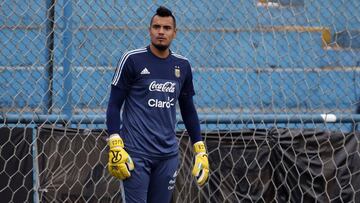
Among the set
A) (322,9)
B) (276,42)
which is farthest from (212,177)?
(322,9)

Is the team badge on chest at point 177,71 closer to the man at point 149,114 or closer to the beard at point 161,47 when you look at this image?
the man at point 149,114

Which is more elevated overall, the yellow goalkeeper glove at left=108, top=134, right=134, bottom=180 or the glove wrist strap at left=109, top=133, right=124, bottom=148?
the glove wrist strap at left=109, top=133, right=124, bottom=148

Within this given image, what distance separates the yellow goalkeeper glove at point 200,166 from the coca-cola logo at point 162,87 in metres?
0.41

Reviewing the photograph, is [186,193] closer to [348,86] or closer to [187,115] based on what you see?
[187,115]

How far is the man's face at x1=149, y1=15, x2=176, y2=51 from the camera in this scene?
3.88 m

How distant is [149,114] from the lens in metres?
3.88

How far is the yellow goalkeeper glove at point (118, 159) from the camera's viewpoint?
371cm

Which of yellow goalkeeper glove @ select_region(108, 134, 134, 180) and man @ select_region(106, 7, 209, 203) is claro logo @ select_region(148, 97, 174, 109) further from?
yellow goalkeeper glove @ select_region(108, 134, 134, 180)

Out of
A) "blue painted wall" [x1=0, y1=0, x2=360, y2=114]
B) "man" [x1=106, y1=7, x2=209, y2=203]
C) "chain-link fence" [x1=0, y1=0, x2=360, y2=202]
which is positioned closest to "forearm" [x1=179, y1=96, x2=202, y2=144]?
"man" [x1=106, y1=7, x2=209, y2=203]

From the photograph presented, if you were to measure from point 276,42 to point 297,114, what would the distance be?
702 millimetres

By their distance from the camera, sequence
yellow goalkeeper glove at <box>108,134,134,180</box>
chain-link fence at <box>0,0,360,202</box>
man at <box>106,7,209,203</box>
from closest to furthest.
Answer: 1. yellow goalkeeper glove at <box>108,134,134,180</box>
2. man at <box>106,7,209,203</box>
3. chain-link fence at <box>0,0,360,202</box>

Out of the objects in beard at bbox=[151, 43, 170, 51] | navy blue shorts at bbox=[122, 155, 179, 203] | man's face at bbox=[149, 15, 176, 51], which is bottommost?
navy blue shorts at bbox=[122, 155, 179, 203]

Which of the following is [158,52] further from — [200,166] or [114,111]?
[200,166]

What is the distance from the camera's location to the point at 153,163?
12.8 feet
